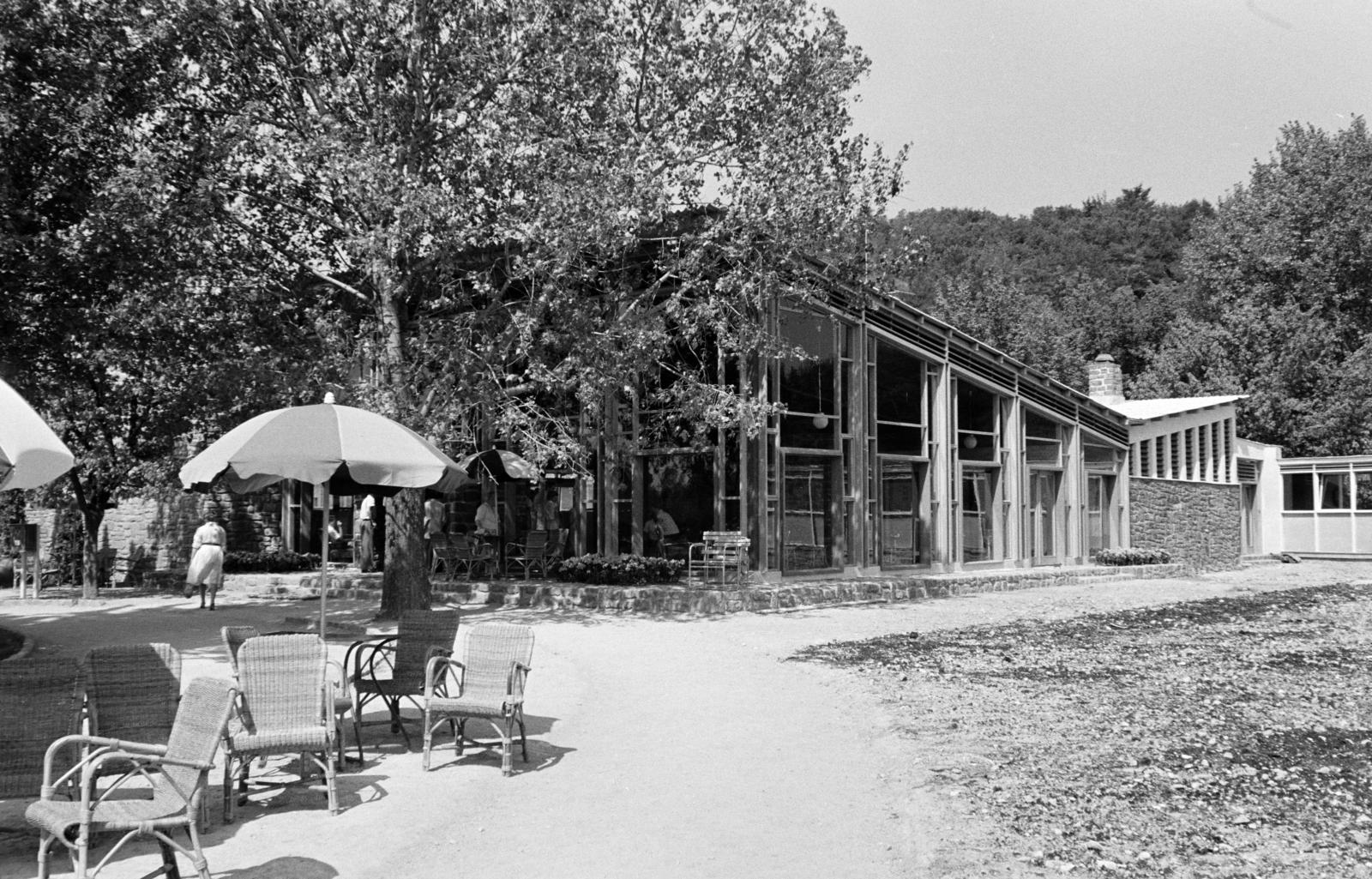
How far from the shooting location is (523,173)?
49.9 ft

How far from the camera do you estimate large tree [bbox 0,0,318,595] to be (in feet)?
43.8

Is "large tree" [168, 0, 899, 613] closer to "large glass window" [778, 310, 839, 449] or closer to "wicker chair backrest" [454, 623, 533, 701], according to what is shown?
"large glass window" [778, 310, 839, 449]

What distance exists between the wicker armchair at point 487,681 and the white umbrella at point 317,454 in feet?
3.64

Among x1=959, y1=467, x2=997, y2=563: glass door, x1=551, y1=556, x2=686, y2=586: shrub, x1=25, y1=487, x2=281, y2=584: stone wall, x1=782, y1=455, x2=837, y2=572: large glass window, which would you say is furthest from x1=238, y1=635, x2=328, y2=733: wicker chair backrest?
x1=25, y1=487, x2=281, y2=584: stone wall

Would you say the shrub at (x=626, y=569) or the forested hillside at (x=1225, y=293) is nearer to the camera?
the shrub at (x=626, y=569)

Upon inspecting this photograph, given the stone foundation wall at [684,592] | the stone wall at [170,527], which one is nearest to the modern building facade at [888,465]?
the stone foundation wall at [684,592]

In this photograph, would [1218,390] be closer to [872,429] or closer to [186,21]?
[872,429]

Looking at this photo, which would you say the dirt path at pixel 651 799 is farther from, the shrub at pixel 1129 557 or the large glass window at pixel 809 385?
the shrub at pixel 1129 557

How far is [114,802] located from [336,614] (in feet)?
41.0

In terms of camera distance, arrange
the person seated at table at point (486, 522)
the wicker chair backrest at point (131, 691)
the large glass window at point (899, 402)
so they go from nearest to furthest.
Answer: the wicker chair backrest at point (131, 691)
the person seated at table at point (486, 522)
the large glass window at point (899, 402)

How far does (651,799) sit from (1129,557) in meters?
23.1

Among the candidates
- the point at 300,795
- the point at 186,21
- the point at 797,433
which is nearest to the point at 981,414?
the point at 797,433

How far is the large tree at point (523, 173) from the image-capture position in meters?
14.9

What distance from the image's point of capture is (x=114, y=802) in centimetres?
479
